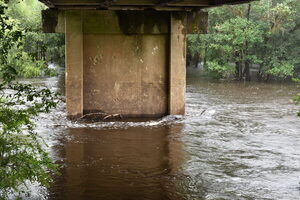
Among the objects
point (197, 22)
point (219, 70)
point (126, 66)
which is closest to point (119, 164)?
point (126, 66)

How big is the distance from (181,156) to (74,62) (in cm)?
672

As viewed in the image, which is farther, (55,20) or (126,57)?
(126,57)

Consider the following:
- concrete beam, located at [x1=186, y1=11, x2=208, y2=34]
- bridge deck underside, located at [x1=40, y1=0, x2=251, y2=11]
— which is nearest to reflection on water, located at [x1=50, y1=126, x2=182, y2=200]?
concrete beam, located at [x1=186, y1=11, x2=208, y2=34]

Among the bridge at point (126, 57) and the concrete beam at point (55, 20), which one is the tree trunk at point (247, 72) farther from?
the concrete beam at point (55, 20)

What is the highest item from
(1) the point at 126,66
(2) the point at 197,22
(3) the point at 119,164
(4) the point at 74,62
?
(2) the point at 197,22

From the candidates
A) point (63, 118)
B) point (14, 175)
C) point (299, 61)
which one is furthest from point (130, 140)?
point (299, 61)

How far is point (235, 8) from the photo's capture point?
121 feet

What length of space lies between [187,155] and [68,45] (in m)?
7.05

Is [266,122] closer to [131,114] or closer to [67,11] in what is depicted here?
[131,114]

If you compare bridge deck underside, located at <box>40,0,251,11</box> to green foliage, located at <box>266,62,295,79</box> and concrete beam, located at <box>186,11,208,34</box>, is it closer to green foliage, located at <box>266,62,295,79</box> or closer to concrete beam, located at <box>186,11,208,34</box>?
concrete beam, located at <box>186,11,208,34</box>

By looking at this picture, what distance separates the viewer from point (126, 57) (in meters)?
18.4

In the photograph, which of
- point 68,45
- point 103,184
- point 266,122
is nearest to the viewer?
point 103,184

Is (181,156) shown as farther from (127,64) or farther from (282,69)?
(282,69)

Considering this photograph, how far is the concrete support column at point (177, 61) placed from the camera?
1819cm
